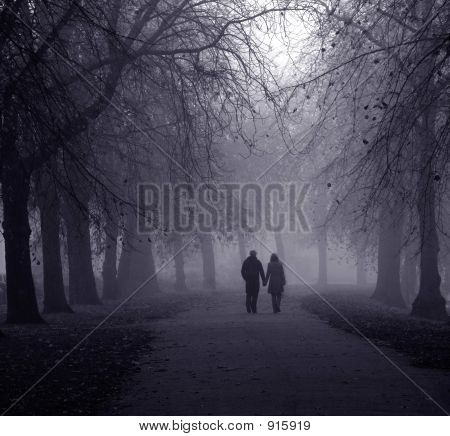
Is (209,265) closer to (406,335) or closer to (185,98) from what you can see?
(406,335)

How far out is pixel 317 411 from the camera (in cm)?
675

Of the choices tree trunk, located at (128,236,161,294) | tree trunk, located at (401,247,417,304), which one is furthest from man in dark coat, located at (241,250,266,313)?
tree trunk, located at (401,247,417,304)

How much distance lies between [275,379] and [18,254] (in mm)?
9440

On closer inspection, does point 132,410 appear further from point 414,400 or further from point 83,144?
point 83,144

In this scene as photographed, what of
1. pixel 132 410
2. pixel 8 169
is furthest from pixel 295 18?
pixel 132 410

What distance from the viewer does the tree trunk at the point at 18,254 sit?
15969 millimetres

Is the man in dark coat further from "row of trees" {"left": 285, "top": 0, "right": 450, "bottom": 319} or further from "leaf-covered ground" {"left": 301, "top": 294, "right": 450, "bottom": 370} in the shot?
"row of trees" {"left": 285, "top": 0, "right": 450, "bottom": 319}

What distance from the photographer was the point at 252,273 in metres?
21.4

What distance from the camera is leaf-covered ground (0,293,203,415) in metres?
7.50

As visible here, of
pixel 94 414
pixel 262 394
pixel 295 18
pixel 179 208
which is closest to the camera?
pixel 94 414

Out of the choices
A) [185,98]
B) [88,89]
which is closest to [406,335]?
[185,98]

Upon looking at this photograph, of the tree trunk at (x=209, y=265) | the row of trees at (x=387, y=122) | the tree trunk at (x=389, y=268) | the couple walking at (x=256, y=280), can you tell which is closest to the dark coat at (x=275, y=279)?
the couple walking at (x=256, y=280)

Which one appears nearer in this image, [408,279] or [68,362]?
[68,362]

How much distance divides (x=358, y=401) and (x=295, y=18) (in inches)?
323
